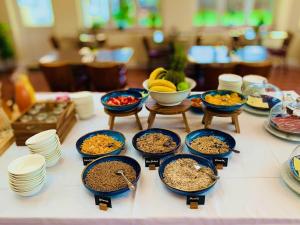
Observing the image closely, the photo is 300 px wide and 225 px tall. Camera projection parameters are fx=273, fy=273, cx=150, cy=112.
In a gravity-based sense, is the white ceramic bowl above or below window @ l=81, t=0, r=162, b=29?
below

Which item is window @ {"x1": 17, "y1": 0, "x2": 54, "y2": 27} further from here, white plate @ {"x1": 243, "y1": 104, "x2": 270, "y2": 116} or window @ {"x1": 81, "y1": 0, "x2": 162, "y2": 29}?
white plate @ {"x1": 243, "y1": 104, "x2": 270, "y2": 116}

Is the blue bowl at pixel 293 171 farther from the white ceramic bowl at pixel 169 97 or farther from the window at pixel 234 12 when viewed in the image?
the window at pixel 234 12

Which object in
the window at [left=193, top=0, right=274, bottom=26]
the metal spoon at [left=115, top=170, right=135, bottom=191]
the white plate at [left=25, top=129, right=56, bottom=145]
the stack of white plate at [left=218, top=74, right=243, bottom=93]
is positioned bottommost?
the metal spoon at [left=115, top=170, right=135, bottom=191]

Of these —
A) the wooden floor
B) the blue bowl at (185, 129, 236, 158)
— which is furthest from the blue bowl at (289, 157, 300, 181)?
the wooden floor

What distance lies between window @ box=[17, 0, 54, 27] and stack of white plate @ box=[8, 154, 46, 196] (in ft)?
15.4

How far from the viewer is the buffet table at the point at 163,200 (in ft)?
3.18

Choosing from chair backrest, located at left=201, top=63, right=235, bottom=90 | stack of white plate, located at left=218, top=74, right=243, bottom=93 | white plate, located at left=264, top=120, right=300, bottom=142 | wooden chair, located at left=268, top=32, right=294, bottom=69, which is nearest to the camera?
white plate, located at left=264, top=120, right=300, bottom=142

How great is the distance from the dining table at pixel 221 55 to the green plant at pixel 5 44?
3.40 m

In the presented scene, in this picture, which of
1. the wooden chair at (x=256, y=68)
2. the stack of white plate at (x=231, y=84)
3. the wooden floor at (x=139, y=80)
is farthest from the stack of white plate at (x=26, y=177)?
the wooden floor at (x=139, y=80)

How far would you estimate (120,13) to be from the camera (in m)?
5.09

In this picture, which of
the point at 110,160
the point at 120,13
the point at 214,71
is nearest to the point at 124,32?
the point at 120,13

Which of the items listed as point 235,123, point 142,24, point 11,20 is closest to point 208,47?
point 142,24

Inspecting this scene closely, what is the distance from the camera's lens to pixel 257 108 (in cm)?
167

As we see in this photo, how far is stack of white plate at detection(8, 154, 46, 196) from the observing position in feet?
3.41
